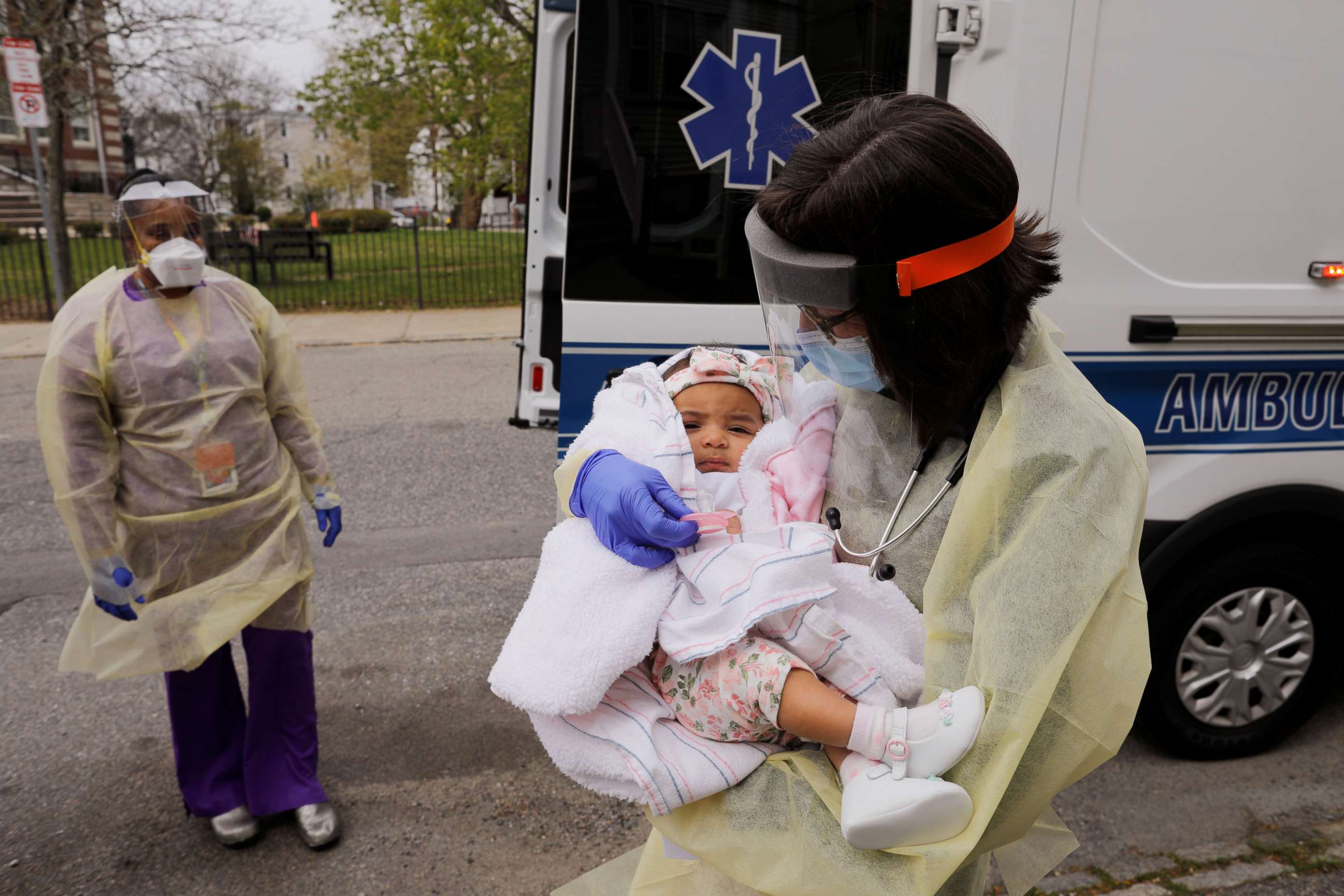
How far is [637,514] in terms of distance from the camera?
1.37m

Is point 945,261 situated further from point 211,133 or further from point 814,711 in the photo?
point 211,133

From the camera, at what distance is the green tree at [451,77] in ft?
44.7

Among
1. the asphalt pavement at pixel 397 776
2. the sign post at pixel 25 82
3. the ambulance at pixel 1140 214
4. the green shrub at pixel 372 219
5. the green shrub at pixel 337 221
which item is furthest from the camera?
the green shrub at pixel 372 219

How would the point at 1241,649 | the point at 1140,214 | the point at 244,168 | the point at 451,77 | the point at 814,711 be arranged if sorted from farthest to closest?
the point at 244,168
the point at 451,77
the point at 1241,649
the point at 1140,214
the point at 814,711

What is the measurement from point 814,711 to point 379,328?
38.5 ft

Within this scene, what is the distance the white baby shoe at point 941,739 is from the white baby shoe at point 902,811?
15 millimetres

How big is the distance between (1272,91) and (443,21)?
13.0m

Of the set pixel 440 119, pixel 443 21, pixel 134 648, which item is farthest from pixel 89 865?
pixel 440 119

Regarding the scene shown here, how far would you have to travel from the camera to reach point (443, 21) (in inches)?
532

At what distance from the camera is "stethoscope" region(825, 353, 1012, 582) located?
136 cm

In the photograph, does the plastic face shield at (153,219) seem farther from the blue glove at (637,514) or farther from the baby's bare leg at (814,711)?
the baby's bare leg at (814,711)

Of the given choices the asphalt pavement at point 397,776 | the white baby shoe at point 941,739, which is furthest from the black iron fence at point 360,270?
the white baby shoe at point 941,739

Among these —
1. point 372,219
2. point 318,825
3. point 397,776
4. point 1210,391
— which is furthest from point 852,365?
point 372,219

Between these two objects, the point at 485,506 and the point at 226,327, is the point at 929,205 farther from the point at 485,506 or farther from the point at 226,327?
the point at 485,506
